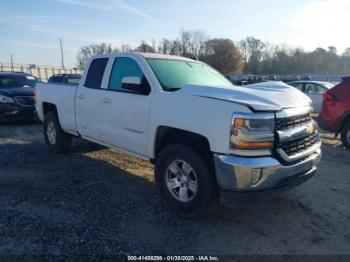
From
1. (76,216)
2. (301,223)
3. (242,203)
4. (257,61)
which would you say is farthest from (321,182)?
(257,61)

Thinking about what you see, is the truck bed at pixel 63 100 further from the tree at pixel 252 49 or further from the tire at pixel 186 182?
the tree at pixel 252 49

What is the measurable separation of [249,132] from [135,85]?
1.72 m

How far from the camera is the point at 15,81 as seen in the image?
1197cm

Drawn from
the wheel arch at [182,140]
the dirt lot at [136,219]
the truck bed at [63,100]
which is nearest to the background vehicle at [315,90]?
the dirt lot at [136,219]

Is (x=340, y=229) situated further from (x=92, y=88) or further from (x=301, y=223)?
(x=92, y=88)

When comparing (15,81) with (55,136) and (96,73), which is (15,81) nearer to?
(55,136)

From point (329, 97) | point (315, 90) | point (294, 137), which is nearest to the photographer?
point (294, 137)

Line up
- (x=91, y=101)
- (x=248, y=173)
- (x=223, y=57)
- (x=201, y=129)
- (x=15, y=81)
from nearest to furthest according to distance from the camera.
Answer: (x=248, y=173), (x=201, y=129), (x=91, y=101), (x=15, y=81), (x=223, y=57)

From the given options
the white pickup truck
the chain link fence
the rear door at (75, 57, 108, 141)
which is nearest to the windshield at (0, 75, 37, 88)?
the rear door at (75, 57, 108, 141)

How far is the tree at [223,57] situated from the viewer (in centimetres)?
7806

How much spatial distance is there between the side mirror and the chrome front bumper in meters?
1.45

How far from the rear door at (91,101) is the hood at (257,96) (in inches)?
75.0

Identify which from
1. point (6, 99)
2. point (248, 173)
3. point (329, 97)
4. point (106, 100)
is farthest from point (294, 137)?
point (6, 99)

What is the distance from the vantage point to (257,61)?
98.3 meters
